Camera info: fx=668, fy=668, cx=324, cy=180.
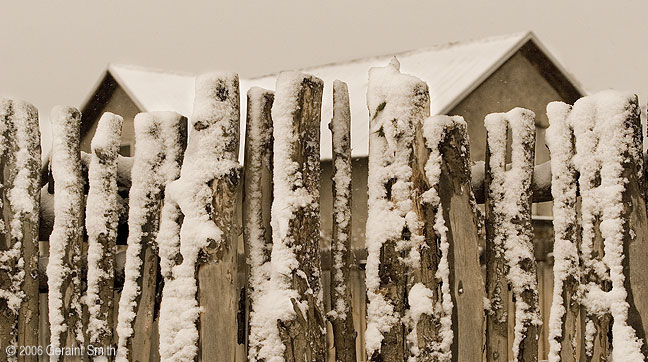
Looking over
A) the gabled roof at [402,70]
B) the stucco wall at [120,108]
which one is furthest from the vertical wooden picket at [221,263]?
the stucco wall at [120,108]

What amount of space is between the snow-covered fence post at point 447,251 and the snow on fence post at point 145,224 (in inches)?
39.2

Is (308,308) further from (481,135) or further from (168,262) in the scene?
(481,135)

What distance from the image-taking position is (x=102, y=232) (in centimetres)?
268

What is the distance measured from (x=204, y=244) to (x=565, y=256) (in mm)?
1341

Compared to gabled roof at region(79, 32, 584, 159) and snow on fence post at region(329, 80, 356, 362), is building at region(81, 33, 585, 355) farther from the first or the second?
snow on fence post at region(329, 80, 356, 362)

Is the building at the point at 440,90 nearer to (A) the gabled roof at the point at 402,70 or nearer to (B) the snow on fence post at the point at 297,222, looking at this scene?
(A) the gabled roof at the point at 402,70

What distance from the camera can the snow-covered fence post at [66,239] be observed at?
267cm

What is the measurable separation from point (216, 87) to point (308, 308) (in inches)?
36.0

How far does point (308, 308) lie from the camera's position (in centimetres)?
248

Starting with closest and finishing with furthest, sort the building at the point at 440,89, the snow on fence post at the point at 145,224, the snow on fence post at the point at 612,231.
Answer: the snow on fence post at the point at 612,231
the snow on fence post at the point at 145,224
the building at the point at 440,89

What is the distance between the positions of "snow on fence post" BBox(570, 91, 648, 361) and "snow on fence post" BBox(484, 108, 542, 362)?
0.19m

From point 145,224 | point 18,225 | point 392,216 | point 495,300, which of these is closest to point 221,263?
point 145,224

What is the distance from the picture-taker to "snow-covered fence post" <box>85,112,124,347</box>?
8.76 feet

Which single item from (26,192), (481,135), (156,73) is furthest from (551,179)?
(156,73)
